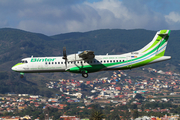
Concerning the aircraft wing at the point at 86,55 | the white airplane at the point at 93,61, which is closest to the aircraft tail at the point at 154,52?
the white airplane at the point at 93,61

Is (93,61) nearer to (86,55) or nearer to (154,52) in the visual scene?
(86,55)

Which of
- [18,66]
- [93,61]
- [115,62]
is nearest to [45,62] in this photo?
[18,66]

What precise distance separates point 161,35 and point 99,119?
5094cm

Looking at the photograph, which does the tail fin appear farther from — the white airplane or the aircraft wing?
the aircraft wing

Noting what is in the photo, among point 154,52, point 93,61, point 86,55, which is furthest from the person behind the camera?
point 154,52

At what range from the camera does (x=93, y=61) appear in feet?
182

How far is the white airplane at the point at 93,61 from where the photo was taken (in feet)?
181

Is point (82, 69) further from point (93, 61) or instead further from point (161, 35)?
point (161, 35)

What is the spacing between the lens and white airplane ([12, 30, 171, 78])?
55125mm

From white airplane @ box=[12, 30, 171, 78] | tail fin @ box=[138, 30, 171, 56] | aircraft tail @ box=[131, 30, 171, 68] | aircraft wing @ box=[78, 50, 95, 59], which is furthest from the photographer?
tail fin @ box=[138, 30, 171, 56]

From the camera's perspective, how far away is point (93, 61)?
55375 mm

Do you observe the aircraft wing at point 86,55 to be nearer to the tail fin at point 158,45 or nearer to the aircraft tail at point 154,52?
the aircraft tail at point 154,52

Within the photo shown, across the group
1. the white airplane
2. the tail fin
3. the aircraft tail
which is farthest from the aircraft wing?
the tail fin

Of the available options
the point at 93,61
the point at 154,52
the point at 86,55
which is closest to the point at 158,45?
the point at 154,52
